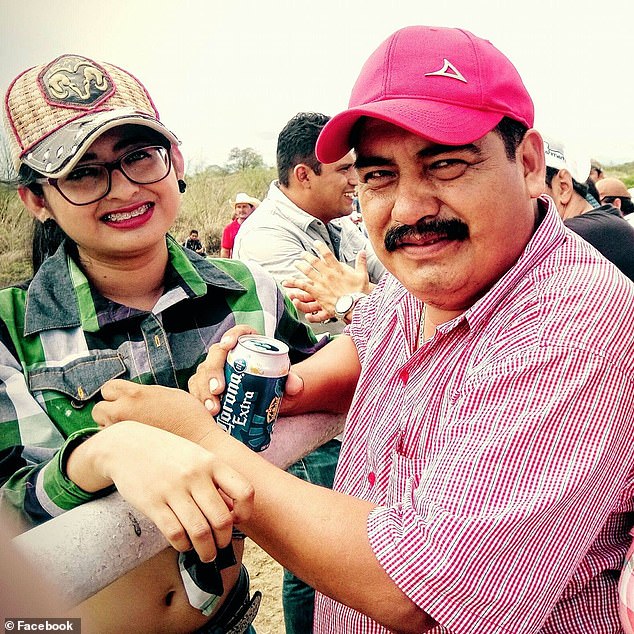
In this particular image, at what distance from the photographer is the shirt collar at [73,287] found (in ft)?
4.99

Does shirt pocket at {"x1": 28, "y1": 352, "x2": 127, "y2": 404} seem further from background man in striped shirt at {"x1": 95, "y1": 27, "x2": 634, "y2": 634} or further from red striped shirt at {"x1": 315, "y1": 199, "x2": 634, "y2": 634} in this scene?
red striped shirt at {"x1": 315, "y1": 199, "x2": 634, "y2": 634}

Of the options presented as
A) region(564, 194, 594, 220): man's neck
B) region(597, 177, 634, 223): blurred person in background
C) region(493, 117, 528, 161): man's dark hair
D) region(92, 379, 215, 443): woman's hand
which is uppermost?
region(493, 117, 528, 161): man's dark hair

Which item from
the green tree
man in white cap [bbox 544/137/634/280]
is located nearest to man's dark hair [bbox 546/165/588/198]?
man in white cap [bbox 544/137/634/280]

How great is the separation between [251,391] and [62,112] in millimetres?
893

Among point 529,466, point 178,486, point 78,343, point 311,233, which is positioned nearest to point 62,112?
point 78,343

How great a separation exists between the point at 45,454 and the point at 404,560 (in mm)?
836

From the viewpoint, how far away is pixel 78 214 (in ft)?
5.18

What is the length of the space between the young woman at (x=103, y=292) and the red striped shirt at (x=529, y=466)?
533mm

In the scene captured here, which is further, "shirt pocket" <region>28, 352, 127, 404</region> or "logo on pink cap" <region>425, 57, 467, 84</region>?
"shirt pocket" <region>28, 352, 127, 404</region>

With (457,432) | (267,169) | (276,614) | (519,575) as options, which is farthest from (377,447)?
(267,169)

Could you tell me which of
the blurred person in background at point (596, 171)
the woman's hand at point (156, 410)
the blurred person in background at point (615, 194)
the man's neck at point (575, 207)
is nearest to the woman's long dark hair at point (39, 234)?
the woman's hand at point (156, 410)

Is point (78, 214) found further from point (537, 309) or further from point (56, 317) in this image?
point (537, 309)

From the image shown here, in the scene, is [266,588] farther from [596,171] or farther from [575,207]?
[596,171]

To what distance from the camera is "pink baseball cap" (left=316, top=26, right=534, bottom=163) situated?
1271 mm
